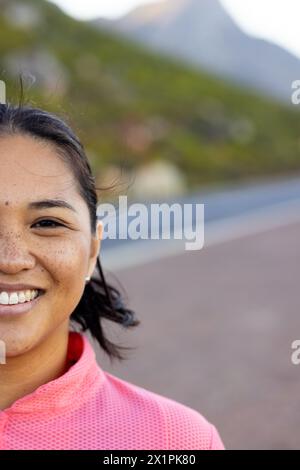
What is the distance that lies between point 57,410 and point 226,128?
118 feet

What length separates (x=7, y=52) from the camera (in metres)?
29.6

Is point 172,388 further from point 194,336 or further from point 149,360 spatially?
point 194,336

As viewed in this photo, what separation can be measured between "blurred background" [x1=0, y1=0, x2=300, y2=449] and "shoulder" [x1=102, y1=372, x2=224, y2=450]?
0.73m

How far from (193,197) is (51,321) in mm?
18104

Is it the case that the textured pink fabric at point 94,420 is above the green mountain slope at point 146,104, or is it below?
below

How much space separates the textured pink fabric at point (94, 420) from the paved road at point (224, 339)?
4.59 ft

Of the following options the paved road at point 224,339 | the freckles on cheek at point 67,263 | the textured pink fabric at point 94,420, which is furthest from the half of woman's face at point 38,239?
the paved road at point 224,339

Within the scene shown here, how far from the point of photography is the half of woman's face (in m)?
1.72

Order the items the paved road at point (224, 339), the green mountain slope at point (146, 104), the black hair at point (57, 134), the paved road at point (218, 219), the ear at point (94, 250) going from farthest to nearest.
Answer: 1. the green mountain slope at point (146, 104)
2. the paved road at point (218, 219)
3. the paved road at point (224, 339)
4. the ear at point (94, 250)
5. the black hair at point (57, 134)

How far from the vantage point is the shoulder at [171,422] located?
180 cm

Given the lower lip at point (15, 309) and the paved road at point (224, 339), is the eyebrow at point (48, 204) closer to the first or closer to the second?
the lower lip at point (15, 309)

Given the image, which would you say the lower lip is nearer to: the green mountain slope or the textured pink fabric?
the textured pink fabric

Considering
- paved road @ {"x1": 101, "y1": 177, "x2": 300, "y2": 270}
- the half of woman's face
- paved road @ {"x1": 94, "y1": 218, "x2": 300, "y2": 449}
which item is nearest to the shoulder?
the half of woman's face

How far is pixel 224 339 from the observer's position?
7.66 m
